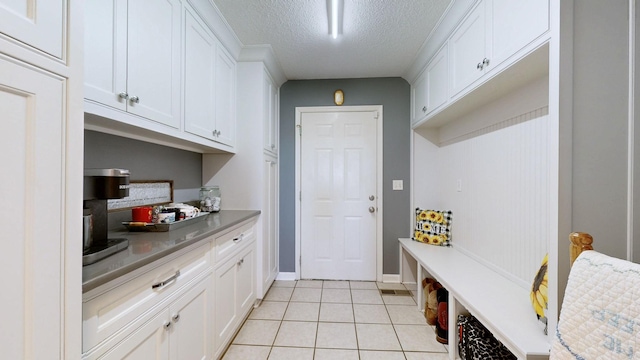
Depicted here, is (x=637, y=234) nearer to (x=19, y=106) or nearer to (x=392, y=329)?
(x=392, y=329)

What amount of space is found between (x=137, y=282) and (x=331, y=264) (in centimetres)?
230

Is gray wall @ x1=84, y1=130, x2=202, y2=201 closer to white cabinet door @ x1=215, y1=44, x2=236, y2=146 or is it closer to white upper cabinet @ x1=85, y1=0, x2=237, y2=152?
white upper cabinet @ x1=85, y1=0, x2=237, y2=152

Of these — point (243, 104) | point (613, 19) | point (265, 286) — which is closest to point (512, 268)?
point (613, 19)

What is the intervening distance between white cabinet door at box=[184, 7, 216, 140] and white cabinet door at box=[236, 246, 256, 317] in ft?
3.29

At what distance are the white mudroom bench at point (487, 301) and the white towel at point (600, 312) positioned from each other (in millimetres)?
248

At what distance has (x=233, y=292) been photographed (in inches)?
72.0

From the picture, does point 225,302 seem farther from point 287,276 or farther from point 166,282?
point 287,276

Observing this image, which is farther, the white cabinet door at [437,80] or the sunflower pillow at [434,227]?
the sunflower pillow at [434,227]

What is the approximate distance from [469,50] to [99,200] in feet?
7.18

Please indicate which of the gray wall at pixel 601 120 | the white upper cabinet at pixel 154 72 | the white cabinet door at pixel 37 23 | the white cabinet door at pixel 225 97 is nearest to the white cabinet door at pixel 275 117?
the white cabinet door at pixel 225 97

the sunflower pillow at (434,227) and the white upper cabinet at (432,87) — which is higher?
the white upper cabinet at (432,87)

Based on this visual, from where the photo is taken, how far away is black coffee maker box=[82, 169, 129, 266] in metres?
0.94

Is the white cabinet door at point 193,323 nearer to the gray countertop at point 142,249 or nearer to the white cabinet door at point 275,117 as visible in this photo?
the gray countertop at point 142,249

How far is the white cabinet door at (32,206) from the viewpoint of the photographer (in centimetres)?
54
